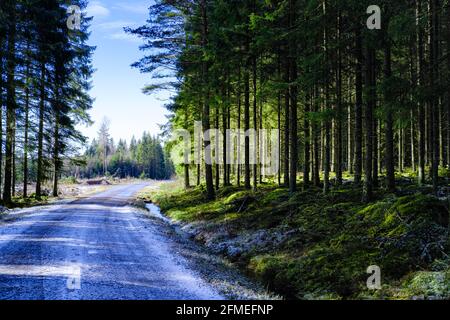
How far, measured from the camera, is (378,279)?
290 inches

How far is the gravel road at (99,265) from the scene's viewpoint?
6.66m

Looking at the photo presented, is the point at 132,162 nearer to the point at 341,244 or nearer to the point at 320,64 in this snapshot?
the point at 320,64

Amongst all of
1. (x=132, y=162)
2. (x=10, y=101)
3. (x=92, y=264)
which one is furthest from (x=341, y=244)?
(x=132, y=162)

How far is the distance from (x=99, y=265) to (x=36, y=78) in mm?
18458

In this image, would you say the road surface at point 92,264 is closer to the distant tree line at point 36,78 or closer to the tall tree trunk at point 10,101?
the tall tree trunk at point 10,101

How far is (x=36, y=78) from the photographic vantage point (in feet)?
73.7

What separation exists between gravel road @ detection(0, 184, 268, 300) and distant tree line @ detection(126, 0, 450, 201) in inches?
263

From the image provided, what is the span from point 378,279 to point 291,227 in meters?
4.85

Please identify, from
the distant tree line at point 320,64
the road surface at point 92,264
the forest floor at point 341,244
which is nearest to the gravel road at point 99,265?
the road surface at point 92,264

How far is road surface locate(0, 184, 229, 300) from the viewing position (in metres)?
6.64

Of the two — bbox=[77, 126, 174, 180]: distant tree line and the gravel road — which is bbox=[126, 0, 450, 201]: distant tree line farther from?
bbox=[77, 126, 174, 180]: distant tree line

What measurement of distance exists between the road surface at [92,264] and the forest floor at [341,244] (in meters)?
2.15

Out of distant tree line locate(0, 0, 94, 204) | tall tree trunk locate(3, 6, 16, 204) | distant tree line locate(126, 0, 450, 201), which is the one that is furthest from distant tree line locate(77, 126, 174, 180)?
distant tree line locate(126, 0, 450, 201)

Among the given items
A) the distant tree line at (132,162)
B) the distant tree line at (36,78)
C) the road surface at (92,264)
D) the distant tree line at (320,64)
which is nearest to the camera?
the road surface at (92,264)
